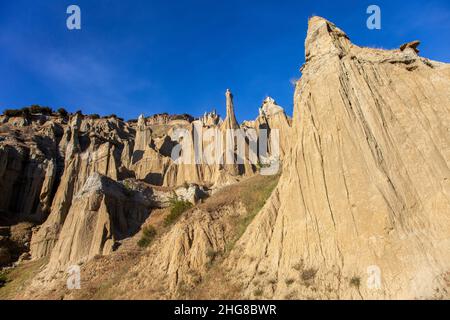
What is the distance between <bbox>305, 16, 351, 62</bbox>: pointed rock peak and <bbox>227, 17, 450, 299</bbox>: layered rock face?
6.4 inches

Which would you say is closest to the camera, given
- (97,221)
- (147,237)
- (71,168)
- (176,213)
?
(147,237)

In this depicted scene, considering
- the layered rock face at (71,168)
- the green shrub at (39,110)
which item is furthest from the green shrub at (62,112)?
the layered rock face at (71,168)

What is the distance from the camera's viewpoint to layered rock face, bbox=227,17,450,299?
1516cm

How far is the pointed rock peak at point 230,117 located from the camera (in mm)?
60200

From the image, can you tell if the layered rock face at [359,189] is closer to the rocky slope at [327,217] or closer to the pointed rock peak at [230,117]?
the rocky slope at [327,217]

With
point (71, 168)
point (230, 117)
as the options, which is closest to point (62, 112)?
point (71, 168)

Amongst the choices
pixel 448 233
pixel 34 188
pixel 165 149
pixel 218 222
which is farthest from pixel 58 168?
pixel 448 233

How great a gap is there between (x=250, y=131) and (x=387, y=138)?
45536 mm

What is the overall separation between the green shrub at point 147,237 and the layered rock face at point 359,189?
35.2 ft

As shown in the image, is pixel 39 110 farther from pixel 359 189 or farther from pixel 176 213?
pixel 359 189

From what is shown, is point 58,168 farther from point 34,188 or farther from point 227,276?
point 227,276

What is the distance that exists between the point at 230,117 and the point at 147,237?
3443 centimetres

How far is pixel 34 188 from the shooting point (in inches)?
2130

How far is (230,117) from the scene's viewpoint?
61031 millimetres
